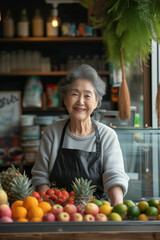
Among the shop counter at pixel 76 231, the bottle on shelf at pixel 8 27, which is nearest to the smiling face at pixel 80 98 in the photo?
the shop counter at pixel 76 231

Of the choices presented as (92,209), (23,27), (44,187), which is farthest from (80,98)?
(23,27)

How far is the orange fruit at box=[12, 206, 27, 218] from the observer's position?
1.42 metres

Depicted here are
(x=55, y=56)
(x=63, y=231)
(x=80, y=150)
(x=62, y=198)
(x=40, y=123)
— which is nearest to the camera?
(x=63, y=231)

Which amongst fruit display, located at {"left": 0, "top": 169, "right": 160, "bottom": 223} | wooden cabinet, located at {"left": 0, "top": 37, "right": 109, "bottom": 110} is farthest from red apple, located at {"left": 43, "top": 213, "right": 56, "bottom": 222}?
wooden cabinet, located at {"left": 0, "top": 37, "right": 109, "bottom": 110}

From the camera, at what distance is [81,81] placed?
2.37 m

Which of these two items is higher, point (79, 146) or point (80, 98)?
point (80, 98)

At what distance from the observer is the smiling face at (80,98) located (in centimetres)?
235

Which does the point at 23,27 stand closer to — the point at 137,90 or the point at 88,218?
the point at 137,90

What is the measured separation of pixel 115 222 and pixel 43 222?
244 mm

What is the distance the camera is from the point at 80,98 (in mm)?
2338

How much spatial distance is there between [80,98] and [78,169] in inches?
17.3

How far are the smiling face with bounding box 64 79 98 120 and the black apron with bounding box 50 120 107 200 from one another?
0.58 ft

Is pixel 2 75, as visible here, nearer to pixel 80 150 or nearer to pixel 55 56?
pixel 55 56

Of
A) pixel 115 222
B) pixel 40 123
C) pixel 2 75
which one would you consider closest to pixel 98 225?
pixel 115 222
